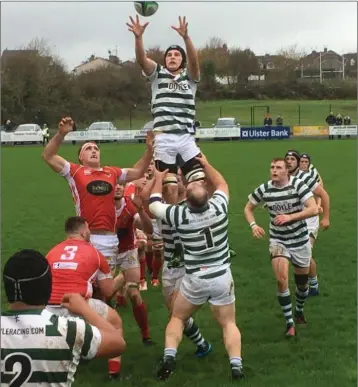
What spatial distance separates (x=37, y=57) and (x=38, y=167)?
38524 millimetres

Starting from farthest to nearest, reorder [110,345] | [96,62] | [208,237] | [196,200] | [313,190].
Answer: [96,62], [313,190], [208,237], [196,200], [110,345]

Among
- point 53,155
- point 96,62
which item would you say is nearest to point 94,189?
point 53,155

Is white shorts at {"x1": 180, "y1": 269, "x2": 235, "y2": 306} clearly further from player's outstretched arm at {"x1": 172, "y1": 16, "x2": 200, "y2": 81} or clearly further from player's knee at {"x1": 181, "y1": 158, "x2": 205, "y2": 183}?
player's outstretched arm at {"x1": 172, "y1": 16, "x2": 200, "y2": 81}

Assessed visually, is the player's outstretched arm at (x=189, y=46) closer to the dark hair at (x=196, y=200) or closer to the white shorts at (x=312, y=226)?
the dark hair at (x=196, y=200)

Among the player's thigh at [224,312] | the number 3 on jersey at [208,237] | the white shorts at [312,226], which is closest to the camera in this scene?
the number 3 on jersey at [208,237]

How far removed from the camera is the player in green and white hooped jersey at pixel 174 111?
7156mm

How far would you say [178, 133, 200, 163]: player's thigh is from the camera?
727 centimetres

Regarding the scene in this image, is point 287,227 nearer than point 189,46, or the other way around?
point 189,46

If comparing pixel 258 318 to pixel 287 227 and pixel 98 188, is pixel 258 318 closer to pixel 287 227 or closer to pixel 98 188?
pixel 287 227

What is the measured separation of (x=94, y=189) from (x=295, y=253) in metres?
2.64

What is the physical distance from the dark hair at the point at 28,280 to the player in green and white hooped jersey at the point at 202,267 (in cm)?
269

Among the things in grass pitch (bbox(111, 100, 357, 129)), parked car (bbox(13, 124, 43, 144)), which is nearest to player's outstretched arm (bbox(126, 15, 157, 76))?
parked car (bbox(13, 124, 43, 144))

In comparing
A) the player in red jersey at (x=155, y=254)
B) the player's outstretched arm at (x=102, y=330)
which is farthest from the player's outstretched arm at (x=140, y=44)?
the player's outstretched arm at (x=102, y=330)

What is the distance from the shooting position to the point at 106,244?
24.4 ft
